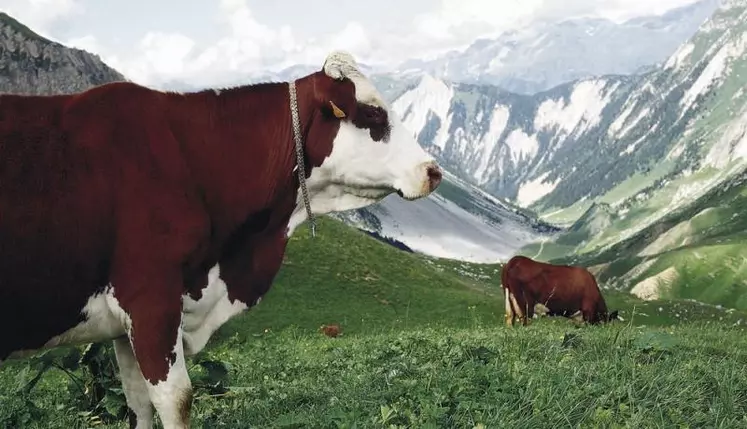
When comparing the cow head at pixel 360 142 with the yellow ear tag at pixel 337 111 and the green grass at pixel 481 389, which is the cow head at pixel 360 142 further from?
the green grass at pixel 481 389

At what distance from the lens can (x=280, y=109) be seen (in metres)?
6.46

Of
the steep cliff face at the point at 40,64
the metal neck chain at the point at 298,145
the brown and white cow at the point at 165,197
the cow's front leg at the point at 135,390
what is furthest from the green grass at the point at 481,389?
the steep cliff face at the point at 40,64

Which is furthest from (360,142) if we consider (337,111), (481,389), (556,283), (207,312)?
(556,283)

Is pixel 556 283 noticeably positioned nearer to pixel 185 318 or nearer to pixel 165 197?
pixel 185 318

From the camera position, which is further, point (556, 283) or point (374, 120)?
point (556, 283)

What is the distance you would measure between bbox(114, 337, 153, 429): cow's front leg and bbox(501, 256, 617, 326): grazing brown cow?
24.7 metres

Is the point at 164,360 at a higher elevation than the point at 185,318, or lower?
lower

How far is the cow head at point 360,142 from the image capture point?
632 centimetres

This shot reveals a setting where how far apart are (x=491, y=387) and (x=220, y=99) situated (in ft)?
12.8

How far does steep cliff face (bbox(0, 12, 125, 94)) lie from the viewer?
141 meters

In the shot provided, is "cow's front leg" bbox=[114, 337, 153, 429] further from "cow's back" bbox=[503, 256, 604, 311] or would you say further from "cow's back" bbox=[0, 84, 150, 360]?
"cow's back" bbox=[503, 256, 604, 311]

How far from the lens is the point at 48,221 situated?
17.2ft

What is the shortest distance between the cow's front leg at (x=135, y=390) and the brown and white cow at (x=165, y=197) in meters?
0.01

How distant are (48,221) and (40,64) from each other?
521ft
